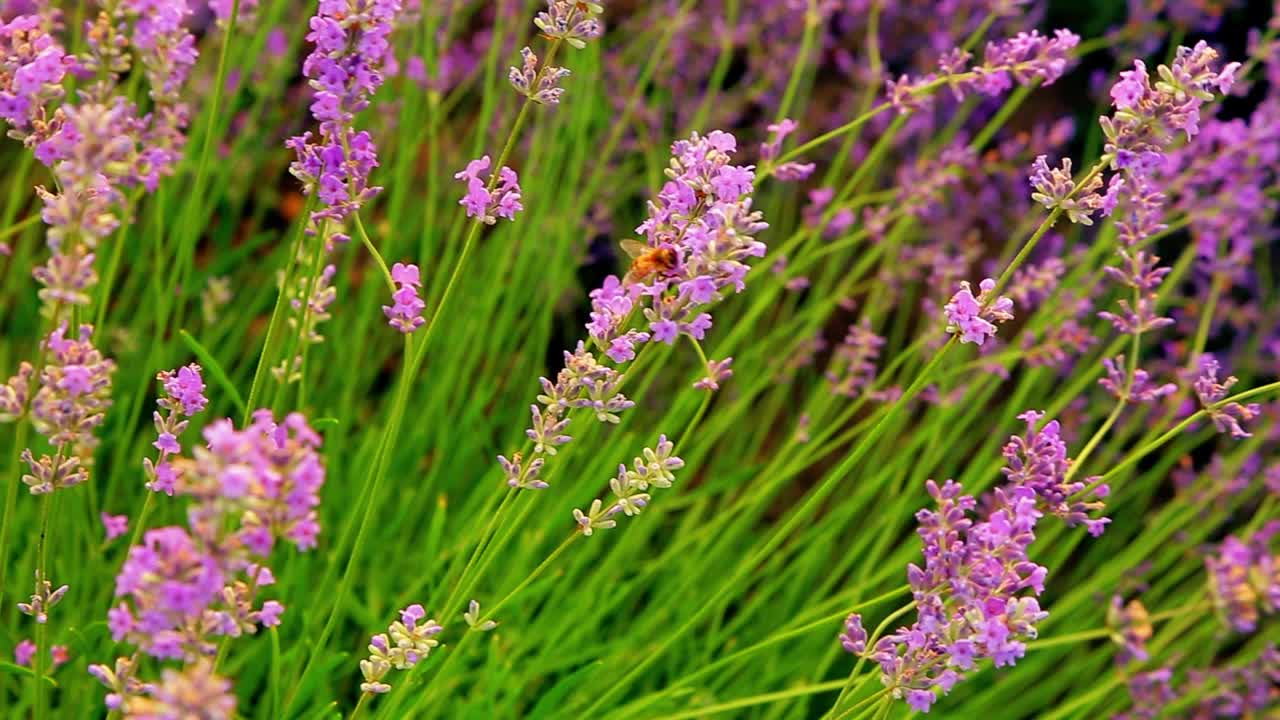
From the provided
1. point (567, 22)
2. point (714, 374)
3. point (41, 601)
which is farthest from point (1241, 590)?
point (41, 601)

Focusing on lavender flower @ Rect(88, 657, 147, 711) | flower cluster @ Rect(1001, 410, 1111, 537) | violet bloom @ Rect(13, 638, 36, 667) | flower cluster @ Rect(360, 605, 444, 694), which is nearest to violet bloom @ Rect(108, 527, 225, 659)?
lavender flower @ Rect(88, 657, 147, 711)

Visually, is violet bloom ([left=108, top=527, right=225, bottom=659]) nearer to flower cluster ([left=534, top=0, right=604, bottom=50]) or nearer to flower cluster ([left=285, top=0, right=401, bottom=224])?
flower cluster ([left=285, top=0, right=401, bottom=224])

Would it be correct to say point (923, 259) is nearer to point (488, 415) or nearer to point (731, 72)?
point (488, 415)

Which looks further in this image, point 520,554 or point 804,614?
point 520,554

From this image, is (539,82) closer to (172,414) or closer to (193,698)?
(172,414)

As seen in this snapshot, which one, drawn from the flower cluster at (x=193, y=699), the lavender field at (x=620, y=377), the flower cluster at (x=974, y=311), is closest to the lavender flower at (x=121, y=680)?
the lavender field at (x=620, y=377)

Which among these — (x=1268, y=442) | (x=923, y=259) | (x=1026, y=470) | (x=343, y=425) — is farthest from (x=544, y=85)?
(x=1268, y=442)
